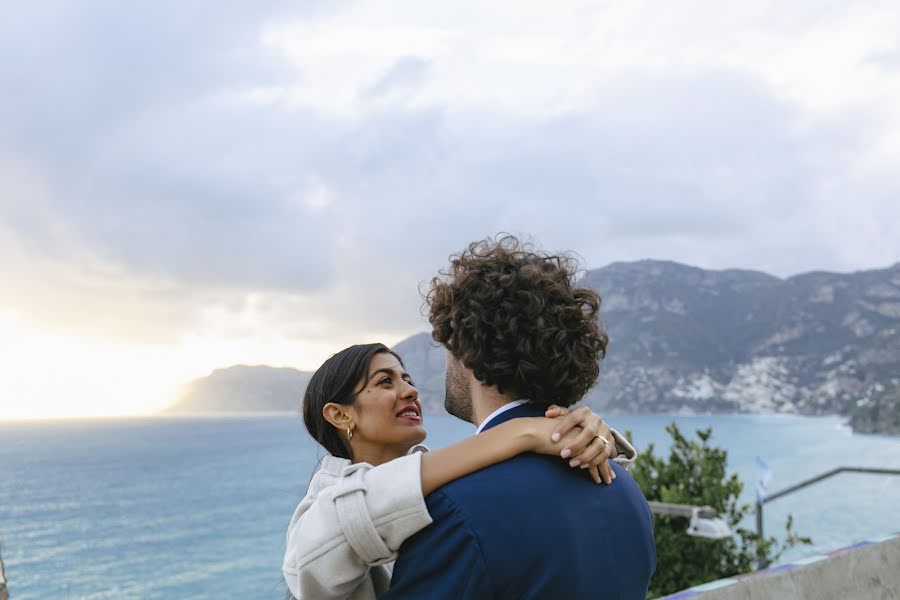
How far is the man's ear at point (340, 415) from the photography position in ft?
6.78

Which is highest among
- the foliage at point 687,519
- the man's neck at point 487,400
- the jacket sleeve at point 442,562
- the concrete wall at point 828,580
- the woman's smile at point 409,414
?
the man's neck at point 487,400

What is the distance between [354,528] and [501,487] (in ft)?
0.87

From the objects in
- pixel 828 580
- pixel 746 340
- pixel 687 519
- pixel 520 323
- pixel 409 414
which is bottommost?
pixel 687 519

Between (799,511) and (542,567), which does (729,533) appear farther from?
(799,511)

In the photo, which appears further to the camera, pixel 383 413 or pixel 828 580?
pixel 828 580

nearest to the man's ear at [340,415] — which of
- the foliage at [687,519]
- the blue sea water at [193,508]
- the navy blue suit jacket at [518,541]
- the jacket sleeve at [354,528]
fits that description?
the jacket sleeve at [354,528]

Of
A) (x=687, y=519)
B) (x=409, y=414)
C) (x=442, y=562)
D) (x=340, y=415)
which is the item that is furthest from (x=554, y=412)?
(x=687, y=519)

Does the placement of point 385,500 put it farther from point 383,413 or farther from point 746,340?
point 746,340

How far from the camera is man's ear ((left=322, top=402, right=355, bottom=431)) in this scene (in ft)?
6.78

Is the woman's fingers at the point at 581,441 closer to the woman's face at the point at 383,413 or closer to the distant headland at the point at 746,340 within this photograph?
the woman's face at the point at 383,413

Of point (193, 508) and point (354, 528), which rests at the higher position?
point (354, 528)

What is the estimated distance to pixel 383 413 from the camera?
81.0 inches

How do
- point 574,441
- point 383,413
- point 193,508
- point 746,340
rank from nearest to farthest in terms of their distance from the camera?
1. point 574,441
2. point 383,413
3. point 193,508
4. point 746,340

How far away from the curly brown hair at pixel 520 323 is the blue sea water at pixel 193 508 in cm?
2974
